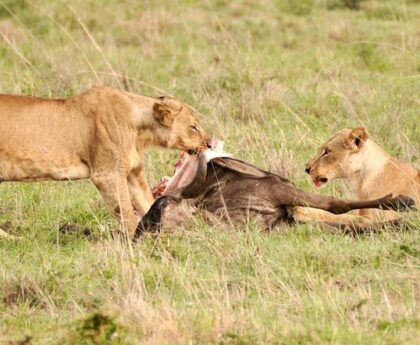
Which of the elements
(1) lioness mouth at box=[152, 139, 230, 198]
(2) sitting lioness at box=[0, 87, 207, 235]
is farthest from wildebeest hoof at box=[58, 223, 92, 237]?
(1) lioness mouth at box=[152, 139, 230, 198]

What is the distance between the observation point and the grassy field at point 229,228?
4.99m

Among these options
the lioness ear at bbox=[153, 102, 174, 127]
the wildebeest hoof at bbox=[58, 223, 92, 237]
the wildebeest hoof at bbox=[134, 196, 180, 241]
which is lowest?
the wildebeest hoof at bbox=[58, 223, 92, 237]

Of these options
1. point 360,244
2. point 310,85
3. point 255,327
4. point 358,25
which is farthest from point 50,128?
point 358,25

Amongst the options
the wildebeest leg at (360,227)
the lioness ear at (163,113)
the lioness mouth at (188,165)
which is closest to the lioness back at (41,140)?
the lioness ear at (163,113)

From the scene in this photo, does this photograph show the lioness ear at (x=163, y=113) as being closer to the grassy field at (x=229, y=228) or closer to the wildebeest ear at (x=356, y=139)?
the grassy field at (x=229, y=228)

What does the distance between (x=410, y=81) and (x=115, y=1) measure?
499 cm

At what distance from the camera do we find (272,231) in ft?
21.7

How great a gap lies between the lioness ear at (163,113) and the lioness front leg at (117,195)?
0.43 metres

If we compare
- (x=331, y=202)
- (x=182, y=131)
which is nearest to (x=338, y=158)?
(x=331, y=202)

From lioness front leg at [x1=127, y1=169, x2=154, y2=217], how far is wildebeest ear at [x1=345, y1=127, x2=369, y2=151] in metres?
1.37

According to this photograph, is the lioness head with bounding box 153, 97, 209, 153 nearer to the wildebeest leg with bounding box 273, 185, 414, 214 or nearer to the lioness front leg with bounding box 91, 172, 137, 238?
the lioness front leg with bounding box 91, 172, 137, 238

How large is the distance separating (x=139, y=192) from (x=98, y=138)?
44 cm

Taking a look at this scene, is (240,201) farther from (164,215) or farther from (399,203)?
(399,203)

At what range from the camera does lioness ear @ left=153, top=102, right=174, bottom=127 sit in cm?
707
